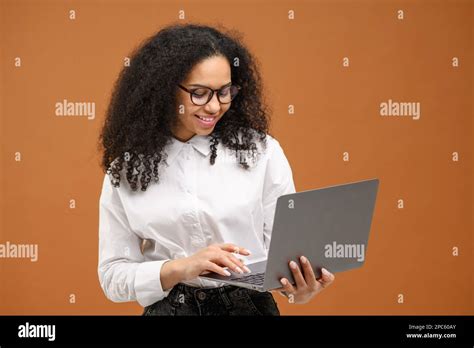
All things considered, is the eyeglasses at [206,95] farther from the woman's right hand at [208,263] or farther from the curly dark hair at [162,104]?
the woman's right hand at [208,263]

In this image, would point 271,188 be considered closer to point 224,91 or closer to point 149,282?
point 224,91

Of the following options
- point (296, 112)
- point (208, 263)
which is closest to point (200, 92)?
point (208, 263)

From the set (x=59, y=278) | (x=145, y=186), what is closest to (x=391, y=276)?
(x=59, y=278)

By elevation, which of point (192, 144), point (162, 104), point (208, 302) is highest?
point (162, 104)

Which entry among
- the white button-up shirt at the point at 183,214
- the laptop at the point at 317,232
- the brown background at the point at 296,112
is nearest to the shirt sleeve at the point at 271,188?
the white button-up shirt at the point at 183,214

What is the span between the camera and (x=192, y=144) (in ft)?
6.36

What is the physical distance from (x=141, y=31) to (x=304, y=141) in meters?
0.99

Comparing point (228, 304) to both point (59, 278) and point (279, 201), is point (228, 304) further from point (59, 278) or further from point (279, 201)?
point (59, 278)

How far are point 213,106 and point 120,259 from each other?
46 cm

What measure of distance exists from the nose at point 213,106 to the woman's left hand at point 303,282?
0.43 metres

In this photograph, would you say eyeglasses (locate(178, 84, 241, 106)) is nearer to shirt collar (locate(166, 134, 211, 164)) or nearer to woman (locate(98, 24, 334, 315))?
woman (locate(98, 24, 334, 315))

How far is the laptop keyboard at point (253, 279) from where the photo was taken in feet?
5.55

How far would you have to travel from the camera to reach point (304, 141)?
368 cm

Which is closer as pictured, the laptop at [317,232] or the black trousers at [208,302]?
the laptop at [317,232]
